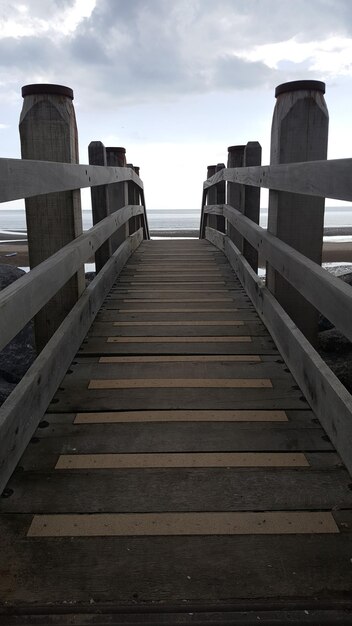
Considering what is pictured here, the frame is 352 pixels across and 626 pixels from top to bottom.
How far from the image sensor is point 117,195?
23.0 ft

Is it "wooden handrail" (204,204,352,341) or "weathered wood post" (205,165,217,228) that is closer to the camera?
"wooden handrail" (204,204,352,341)

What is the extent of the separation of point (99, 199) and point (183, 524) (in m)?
3.92

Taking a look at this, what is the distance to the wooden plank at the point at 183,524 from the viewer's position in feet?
6.06

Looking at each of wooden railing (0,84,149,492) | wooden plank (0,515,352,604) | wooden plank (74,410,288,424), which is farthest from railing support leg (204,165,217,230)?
wooden plank (0,515,352,604)

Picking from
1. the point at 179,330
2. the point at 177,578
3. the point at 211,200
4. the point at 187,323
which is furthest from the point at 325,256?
the point at 177,578

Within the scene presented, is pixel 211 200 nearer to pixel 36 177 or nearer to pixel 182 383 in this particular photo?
pixel 182 383

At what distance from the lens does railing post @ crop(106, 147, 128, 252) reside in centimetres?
687

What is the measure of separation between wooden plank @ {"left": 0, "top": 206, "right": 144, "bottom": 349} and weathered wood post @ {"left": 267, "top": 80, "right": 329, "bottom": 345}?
1.39m

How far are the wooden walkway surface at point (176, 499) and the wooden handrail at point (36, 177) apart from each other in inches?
42.5

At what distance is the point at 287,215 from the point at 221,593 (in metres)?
2.80

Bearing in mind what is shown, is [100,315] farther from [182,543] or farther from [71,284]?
[182,543]

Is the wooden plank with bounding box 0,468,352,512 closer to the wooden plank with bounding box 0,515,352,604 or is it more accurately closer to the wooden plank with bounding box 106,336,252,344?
the wooden plank with bounding box 0,515,352,604

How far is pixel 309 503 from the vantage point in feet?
6.53

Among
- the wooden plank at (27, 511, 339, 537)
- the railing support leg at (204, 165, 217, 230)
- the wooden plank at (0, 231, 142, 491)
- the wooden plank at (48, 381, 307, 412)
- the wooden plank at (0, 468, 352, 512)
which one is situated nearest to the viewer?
the wooden plank at (27, 511, 339, 537)
